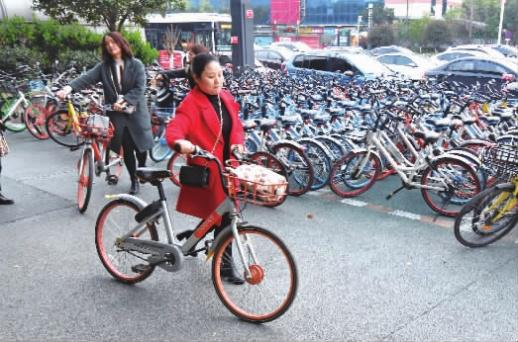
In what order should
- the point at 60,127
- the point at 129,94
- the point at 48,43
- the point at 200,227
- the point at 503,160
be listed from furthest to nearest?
the point at 48,43
the point at 60,127
the point at 129,94
the point at 503,160
the point at 200,227

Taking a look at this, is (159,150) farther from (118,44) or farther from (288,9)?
(288,9)

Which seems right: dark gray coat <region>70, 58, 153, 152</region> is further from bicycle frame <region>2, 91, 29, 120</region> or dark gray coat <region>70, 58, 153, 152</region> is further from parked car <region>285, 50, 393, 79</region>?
parked car <region>285, 50, 393, 79</region>

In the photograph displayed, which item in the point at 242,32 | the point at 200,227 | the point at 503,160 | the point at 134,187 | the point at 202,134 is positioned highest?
the point at 242,32

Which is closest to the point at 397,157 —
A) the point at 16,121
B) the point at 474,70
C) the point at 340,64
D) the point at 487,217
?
the point at 487,217

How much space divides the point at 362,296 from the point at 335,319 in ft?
1.19

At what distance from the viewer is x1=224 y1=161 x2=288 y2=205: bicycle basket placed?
2670mm

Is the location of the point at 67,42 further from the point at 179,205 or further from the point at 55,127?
the point at 179,205

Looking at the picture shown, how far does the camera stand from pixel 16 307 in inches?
128

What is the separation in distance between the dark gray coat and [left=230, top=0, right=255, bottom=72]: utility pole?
25.7ft

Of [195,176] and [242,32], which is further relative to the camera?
[242,32]

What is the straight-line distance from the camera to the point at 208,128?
123 inches

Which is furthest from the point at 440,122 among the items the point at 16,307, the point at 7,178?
the point at 7,178

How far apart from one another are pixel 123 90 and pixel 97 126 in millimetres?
519

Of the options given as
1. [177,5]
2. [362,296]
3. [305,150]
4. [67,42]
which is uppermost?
[177,5]
